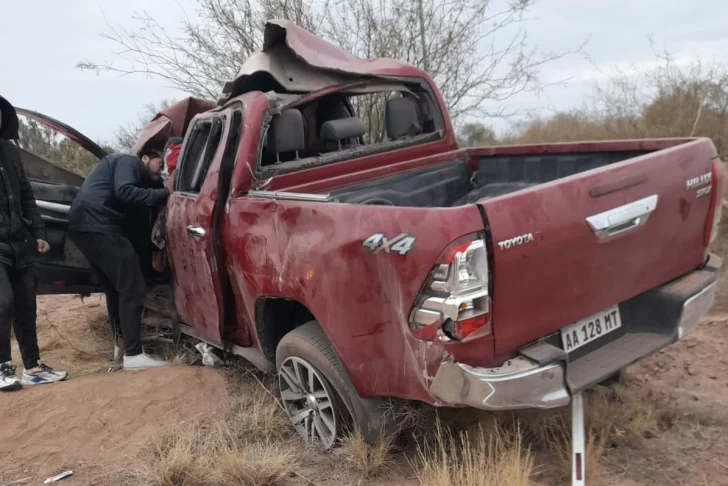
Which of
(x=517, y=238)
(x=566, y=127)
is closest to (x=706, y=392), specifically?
(x=517, y=238)

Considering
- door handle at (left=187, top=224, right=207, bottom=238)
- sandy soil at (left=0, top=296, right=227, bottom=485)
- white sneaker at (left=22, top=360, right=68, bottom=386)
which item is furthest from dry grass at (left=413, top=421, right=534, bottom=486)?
white sneaker at (left=22, top=360, right=68, bottom=386)

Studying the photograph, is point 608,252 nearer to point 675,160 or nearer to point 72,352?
point 675,160

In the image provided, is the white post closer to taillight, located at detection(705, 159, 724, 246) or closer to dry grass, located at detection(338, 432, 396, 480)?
dry grass, located at detection(338, 432, 396, 480)

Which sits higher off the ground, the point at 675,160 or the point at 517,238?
the point at 675,160

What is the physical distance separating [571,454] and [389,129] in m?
2.77

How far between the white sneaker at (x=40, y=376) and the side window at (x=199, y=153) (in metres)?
1.74

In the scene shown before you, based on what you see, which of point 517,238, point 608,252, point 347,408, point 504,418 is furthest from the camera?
point 504,418

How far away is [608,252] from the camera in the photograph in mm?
2719

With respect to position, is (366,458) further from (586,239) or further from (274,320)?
(586,239)

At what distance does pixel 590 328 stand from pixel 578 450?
55 centimetres

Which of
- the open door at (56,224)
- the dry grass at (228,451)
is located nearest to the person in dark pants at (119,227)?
the open door at (56,224)

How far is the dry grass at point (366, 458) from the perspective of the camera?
3.08m

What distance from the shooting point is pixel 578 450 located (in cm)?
279

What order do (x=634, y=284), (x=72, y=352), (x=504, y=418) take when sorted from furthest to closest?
(x=72, y=352), (x=504, y=418), (x=634, y=284)
